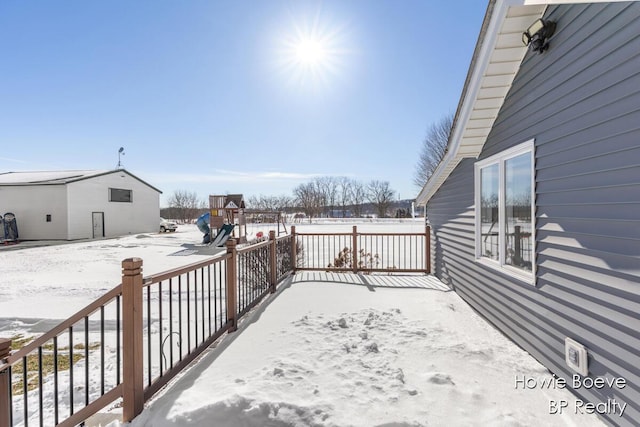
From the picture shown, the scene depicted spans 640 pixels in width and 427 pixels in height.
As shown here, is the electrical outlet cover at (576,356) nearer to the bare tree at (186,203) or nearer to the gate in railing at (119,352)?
the gate in railing at (119,352)

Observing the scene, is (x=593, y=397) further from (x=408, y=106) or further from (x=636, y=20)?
(x=408, y=106)

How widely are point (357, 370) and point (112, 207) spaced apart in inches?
918

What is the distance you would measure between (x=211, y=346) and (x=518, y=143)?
3.86m

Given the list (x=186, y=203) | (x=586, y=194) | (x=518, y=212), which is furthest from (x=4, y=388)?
(x=186, y=203)

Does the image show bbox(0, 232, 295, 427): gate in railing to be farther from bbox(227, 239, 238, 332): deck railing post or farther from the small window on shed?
the small window on shed

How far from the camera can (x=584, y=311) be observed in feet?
6.73

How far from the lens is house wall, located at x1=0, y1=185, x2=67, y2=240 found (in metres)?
17.4

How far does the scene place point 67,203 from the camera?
17.3 m

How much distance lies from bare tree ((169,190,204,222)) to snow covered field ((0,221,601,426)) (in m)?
36.2

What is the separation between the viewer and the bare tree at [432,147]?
21.2 metres

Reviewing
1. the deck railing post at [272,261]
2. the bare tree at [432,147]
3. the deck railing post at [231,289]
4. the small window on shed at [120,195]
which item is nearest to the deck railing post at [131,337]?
the deck railing post at [231,289]

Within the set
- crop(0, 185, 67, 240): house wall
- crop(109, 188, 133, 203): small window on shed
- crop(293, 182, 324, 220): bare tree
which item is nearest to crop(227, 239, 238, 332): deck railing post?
crop(0, 185, 67, 240): house wall

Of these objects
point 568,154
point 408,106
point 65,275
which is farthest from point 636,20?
point 65,275

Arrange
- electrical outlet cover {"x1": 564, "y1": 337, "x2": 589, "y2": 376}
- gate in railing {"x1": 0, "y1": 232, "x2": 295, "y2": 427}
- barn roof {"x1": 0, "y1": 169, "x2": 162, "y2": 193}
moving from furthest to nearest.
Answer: barn roof {"x1": 0, "y1": 169, "x2": 162, "y2": 193}
electrical outlet cover {"x1": 564, "y1": 337, "x2": 589, "y2": 376}
gate in railing {"x1": 0, "y1": 232, "x2": 295, "y2": 427}
